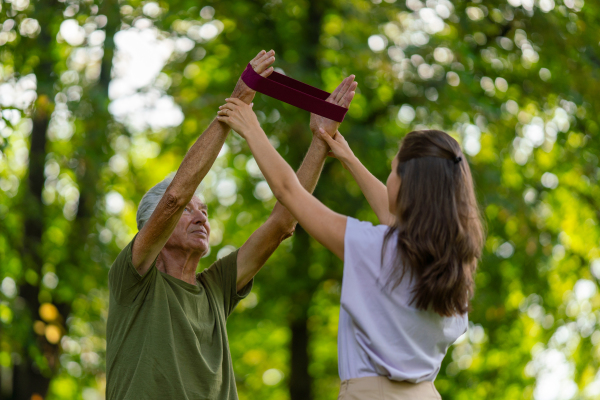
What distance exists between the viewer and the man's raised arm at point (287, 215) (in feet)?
9.48

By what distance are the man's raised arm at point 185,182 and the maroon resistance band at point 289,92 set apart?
0.03 metres

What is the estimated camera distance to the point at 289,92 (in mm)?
2611

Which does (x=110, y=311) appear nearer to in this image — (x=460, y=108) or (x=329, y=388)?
(x=460, y=108)

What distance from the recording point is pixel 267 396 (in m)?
11.6

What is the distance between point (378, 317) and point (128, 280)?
1.11 metres

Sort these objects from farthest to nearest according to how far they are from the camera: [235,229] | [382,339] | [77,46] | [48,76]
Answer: [235,229]
[77,46]
[48,76]
[382,339]

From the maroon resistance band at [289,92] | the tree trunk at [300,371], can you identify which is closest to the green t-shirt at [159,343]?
the maroon resistance band at [289,92]

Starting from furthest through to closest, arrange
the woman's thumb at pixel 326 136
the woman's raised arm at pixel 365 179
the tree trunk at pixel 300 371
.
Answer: the tree trunk at pixel 300 371
the woman's thumb at pixel 326 136
the woman's raised arm at pixel 365 179

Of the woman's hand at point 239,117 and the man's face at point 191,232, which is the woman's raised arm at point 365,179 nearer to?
the woman's hand at point 239,117

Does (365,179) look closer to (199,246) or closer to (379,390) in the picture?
(199,246)

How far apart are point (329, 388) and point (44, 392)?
17.3 ft

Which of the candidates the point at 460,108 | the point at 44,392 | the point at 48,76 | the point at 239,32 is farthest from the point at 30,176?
the point at 460,108

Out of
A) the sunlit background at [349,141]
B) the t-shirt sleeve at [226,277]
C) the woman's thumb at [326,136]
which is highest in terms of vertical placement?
the woman's thumb at [326,136]

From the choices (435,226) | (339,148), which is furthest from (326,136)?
(435,226)
